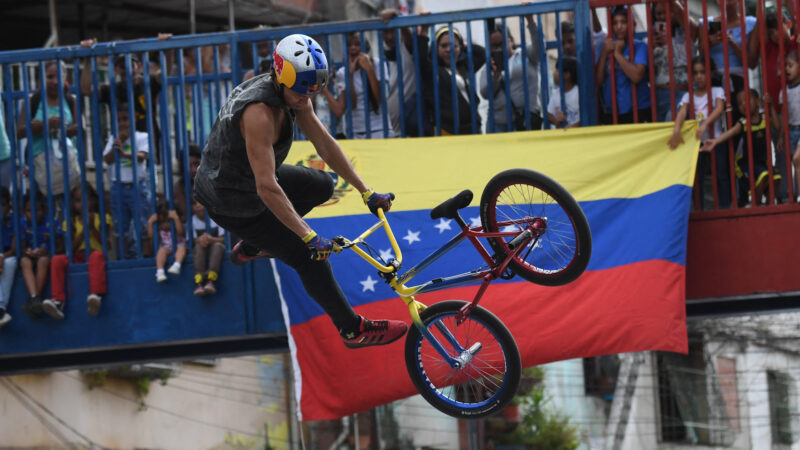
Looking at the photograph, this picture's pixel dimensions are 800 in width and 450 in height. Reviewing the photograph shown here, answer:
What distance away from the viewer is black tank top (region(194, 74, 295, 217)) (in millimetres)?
5543

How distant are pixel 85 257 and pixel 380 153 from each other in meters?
2.62

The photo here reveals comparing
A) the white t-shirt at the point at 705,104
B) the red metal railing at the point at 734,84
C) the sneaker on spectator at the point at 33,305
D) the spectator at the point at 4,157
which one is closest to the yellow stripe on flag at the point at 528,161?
the white t-shirt at the point at 705,104

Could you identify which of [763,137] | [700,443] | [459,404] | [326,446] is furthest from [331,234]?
[700,443]

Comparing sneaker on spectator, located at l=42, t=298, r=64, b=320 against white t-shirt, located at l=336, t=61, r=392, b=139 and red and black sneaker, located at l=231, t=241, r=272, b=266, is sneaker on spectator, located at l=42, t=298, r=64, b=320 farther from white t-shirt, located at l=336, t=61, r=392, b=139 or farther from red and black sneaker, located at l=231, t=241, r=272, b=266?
white t-shirt, located at l=336, t=61, r=392, b=139

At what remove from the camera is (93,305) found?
8.27 m

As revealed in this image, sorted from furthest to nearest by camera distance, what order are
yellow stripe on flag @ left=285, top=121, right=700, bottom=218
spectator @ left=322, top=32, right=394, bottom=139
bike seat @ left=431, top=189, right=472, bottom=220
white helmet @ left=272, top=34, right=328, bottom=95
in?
spectator @ left=322, top=32, right=394, bottom=139
yellow stripe on flag @ left=285, top=121, right=700, bottom=218
bike seat @ left=431, top=189, right=472, bottom=220
white helmet @ left=272, top=34, right=328, bottom=95

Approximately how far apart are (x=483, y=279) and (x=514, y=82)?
3283mm

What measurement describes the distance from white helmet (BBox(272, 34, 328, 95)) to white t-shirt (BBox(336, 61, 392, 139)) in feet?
9.47

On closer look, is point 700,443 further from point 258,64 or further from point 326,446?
point 258,64

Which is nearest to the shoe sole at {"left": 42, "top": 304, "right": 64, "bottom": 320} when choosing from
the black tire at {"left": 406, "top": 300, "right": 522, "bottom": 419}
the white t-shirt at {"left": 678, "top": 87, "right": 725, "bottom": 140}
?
the black tire at {"left": 406, "top": 300, "right": 522, "bottom": 419}

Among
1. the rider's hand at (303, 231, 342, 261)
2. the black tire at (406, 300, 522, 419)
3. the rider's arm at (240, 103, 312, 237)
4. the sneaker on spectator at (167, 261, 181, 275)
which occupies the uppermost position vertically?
the rider's arm at (240, 103, 312, 237)

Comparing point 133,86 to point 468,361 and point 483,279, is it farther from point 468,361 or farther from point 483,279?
point 468,361

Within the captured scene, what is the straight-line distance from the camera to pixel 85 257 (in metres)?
8.59

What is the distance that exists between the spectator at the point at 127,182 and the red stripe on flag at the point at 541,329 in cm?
175
